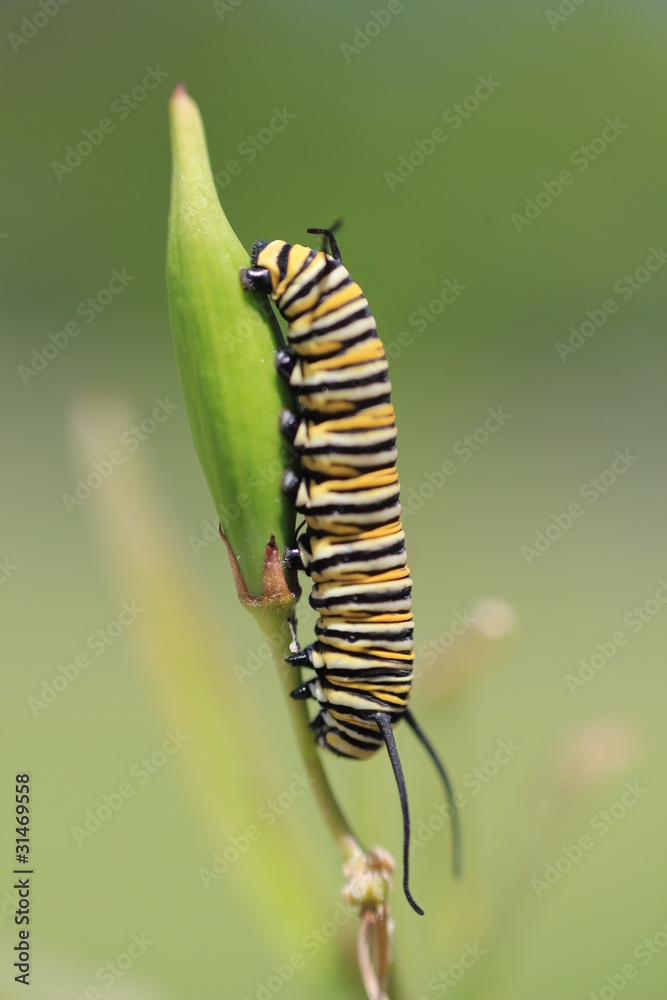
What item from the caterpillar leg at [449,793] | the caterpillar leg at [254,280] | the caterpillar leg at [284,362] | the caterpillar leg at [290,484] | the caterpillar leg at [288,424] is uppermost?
the caterpillar leg at [254,280]

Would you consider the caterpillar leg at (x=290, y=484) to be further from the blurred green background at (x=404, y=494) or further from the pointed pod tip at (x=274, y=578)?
the blurred green background at (x=404, y=494)

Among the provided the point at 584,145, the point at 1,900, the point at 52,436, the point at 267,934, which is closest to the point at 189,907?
the point at 1,900

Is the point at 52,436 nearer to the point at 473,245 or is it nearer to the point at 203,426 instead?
the point at 473,245

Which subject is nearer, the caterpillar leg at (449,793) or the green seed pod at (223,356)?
the green seed pod at (223,356)

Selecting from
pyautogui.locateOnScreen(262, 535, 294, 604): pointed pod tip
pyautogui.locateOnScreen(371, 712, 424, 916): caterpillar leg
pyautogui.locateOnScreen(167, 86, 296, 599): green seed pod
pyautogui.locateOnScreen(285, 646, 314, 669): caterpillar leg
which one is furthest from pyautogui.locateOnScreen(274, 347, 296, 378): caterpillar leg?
pyautogui.locateOnScreen(371, 712, 424, 916): caterpillar leg

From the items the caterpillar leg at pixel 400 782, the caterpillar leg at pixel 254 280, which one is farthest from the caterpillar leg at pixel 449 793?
the caterpillar leg at pixel 254 280

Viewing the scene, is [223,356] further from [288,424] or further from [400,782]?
[400,782]

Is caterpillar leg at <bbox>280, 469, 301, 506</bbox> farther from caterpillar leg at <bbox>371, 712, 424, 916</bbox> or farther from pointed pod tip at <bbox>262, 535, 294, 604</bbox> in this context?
caterpillar leg at <bbox>371, 712, 424, 916</bbox>
